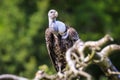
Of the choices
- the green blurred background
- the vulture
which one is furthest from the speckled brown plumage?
the green blurred background

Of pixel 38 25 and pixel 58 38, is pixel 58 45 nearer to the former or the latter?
pixel 58 38

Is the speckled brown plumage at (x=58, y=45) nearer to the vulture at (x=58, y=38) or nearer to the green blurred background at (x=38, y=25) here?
the vulture at (x=58, y=38)

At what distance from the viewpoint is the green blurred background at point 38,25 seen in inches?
1125

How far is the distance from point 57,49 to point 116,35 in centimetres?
2167

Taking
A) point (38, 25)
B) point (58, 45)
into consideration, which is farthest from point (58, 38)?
point (38, 25)

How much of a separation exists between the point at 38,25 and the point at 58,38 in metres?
21.0

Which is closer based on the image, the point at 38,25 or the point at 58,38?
the point at 58,38

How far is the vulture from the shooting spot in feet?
29.8

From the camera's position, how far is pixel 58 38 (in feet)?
30.5

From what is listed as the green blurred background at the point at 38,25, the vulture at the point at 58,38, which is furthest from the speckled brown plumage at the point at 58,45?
the green blurred background at the point at 38,25

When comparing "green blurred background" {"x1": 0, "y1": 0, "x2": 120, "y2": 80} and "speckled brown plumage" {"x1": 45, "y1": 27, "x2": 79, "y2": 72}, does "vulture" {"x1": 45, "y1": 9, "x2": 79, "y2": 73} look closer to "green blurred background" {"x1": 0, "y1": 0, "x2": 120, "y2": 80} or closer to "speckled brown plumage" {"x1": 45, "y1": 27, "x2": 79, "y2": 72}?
"speckled brown plumage" {"x1": 45, "y1": 27, "x2": 79, "y2": 72}

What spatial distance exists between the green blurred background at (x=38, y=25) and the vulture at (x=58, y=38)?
51.9ft

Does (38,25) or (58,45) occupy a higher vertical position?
(38,25)

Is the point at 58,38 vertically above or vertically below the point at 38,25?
below
